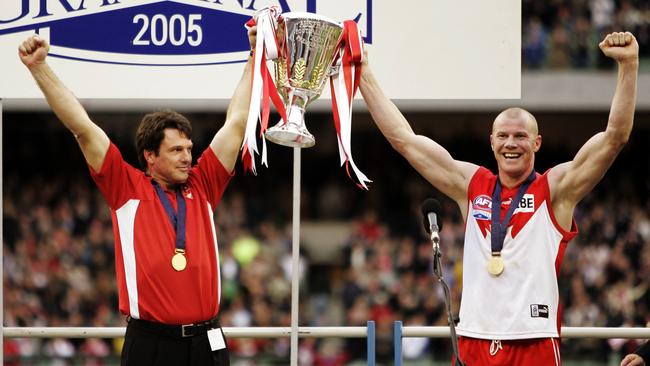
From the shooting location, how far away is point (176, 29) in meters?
7.07

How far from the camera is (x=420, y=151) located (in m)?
6.10

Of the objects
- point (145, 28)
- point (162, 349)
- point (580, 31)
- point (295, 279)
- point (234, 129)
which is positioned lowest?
point (162, 349)

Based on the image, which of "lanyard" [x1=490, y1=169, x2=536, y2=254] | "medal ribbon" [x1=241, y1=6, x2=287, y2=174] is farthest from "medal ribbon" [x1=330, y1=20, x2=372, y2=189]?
"lanyard" [x1=490, y1=169, x2=536, y2=254]

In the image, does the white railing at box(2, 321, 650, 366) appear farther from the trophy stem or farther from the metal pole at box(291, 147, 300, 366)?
the trophy stem

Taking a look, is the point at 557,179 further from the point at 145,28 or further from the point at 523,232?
the point at 145,28

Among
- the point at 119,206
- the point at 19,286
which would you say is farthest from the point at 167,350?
the point at 19,286

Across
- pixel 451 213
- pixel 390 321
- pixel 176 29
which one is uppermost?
pixel 176 29

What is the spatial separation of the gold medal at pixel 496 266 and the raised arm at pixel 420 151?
0.37 m

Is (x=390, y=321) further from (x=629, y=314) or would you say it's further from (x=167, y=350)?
(x=167, y=350)

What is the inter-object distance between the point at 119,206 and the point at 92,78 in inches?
58.5

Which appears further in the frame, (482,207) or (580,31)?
(580,31)

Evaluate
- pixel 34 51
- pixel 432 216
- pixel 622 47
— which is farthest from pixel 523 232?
pixel 34 51

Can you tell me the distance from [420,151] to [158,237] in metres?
1.31

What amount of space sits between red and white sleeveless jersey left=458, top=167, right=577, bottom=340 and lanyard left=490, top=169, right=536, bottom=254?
0.02m
